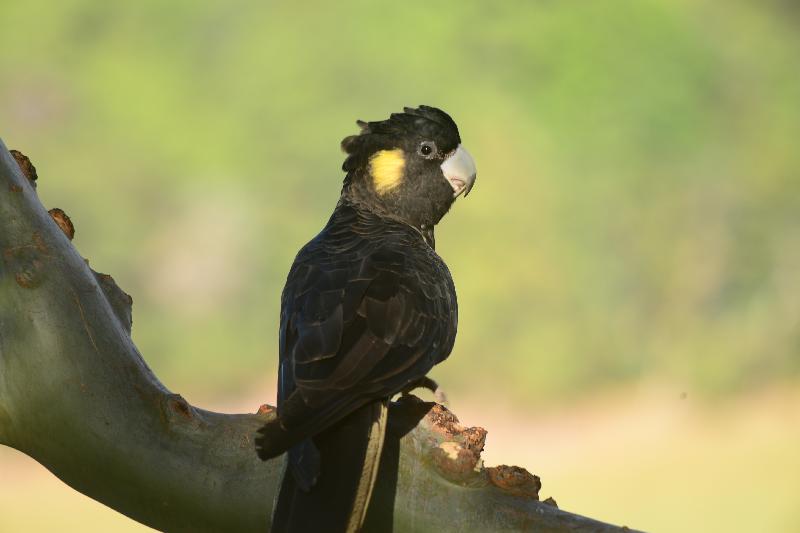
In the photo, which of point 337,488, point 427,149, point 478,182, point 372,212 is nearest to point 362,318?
point 337,488

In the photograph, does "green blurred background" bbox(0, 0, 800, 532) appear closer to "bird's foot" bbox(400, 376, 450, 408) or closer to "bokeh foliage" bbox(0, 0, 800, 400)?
"bokeh foliage" bbox(0, 0, 800, 400)

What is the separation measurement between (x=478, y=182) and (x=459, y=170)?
404 cm

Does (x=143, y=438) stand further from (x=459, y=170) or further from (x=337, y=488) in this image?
(x=459, y=170)

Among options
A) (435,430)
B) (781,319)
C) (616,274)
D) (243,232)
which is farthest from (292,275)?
(781,319)

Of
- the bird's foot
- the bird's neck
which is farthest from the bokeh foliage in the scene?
the bird's foot

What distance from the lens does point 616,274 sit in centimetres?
770

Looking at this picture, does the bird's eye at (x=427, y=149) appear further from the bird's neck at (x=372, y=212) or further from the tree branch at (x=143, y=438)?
the tree branch at (x=143, y=438)

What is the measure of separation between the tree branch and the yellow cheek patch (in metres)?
1.41

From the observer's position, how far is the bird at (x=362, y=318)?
74.8 inches

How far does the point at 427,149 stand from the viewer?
3379 mm

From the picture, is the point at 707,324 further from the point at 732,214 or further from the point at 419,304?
the point at 419,304

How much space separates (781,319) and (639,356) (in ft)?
3.61

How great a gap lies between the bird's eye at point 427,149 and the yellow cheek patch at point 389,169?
0.07m

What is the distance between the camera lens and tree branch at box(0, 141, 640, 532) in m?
1.87
